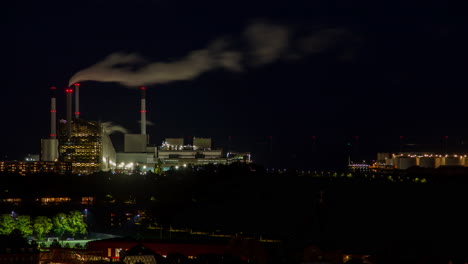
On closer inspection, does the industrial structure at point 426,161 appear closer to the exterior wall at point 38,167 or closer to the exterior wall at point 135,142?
the exterior wall at point 135,142

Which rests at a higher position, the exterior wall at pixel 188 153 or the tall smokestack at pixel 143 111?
the tall smokestack at pixel 143 111

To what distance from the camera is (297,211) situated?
30438 mm

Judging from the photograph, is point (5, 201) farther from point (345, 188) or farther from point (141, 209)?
point (345, 188)

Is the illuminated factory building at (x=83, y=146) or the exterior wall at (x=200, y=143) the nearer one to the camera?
the illuminated factory building at (x=83, y=146)

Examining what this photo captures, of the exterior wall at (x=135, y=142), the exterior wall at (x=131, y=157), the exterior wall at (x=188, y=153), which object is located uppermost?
the exterior wall at (x=135, y=142)

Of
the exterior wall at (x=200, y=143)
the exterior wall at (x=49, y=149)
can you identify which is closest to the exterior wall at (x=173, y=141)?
the exterior wall at (x=200, y=143)

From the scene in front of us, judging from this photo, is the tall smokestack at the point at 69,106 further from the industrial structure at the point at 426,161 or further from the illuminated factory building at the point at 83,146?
the industrial structure at the point at 426,161

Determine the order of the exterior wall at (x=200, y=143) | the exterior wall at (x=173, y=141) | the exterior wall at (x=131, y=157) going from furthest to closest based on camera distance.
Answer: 1. the exterior wall at (x=200, y=143)
2. the exterior wall at (x=173, y=141)
3. the exterior wall at (x=131, y=157)

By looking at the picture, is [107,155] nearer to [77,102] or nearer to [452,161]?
[77,102]

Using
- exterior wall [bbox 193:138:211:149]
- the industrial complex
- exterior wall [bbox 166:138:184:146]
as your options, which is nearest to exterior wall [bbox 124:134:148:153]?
the industrial complex

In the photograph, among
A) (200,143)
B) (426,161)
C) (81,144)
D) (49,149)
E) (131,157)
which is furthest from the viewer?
(200,143)

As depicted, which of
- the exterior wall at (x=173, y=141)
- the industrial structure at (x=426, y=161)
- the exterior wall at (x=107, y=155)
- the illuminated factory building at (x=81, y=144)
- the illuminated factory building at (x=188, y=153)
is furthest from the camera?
the exterior wall at (x=173, y=141)

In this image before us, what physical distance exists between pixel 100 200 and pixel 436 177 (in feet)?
54.0

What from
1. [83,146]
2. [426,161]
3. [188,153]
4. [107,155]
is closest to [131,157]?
[107,155]
